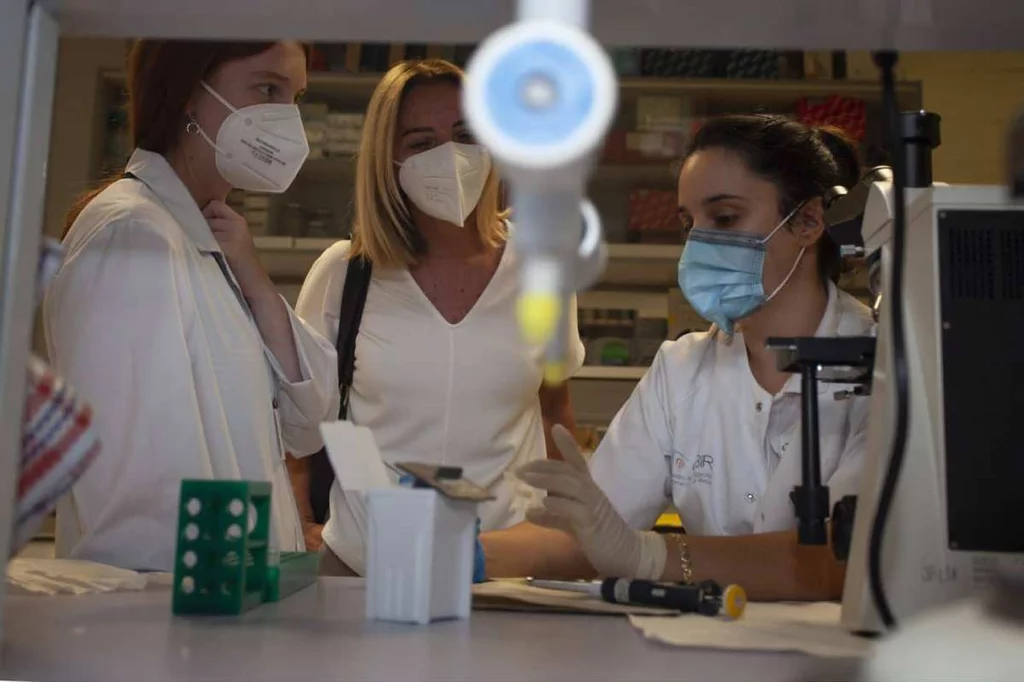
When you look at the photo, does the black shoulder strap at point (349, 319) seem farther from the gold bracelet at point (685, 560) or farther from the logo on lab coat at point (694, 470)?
the gold bracelet at point (685, 560)

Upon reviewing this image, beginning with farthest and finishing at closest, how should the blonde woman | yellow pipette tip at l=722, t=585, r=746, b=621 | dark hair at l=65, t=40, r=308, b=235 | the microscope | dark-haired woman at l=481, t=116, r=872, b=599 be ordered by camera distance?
the blonde woman, dark-haired woman at l=481, t=116, r=872, b=599, dark hair at l=65, t=40, r=308, b=235, yellow pipette tip at l=722, t=585, r=746, b=621, the microscope

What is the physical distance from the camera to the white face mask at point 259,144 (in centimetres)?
142

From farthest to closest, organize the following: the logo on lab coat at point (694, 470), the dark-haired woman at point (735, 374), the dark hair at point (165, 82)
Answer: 1. the logo on lab coat at point (694, 470)
2. the dark-haired woman at point (735, 374)
3. the dark hair at point (165, 82)

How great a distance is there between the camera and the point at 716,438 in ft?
5.44

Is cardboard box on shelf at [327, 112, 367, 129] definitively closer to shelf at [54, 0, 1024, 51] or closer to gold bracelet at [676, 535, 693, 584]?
gold bracelet at [676, 535, 693, 584]

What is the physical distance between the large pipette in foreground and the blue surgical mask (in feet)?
4.06

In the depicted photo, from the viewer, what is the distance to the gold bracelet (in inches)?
49.2

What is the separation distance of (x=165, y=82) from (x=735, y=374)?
3.48 feet

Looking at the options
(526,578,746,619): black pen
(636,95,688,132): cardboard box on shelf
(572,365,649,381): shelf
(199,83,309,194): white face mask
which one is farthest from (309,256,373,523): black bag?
(636,95,688,132): cardboard box on shelf

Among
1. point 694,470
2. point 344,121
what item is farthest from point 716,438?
point 344,121

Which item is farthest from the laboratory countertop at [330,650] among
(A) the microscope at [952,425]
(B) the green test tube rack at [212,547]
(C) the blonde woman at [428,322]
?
(C) the blonde woman at [428,322]

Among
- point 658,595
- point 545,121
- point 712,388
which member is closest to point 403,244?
point 712,388

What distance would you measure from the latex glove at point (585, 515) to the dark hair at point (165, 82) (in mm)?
759

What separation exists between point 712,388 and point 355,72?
1832mm
